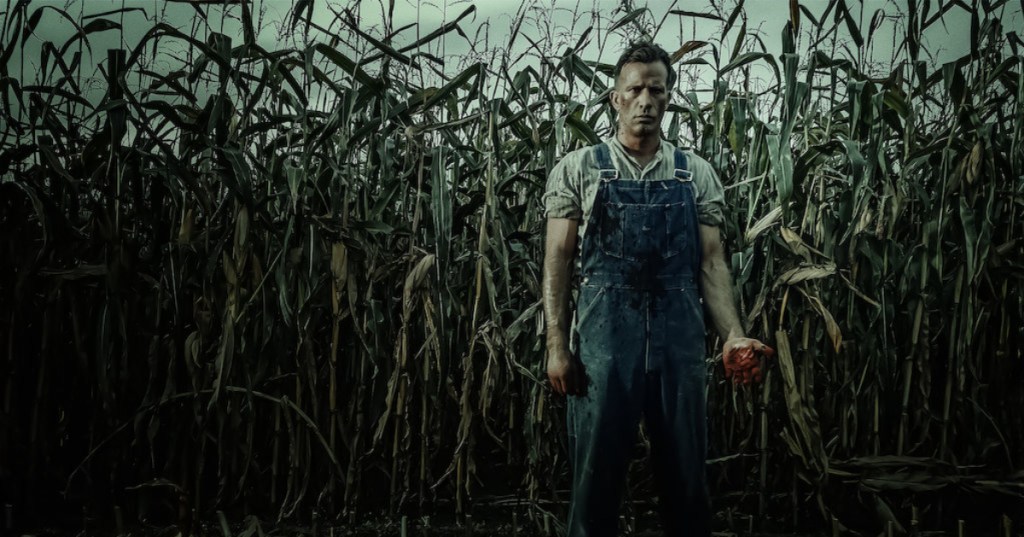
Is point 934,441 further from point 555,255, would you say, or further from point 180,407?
point 180,407

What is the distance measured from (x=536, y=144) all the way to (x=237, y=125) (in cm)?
95

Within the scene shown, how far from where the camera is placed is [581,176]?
192 cm

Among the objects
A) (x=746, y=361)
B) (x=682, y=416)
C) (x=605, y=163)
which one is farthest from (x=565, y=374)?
(x=605, y=163)

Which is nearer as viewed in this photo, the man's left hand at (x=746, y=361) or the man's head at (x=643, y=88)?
the man's left hand at (x=746, y=361)

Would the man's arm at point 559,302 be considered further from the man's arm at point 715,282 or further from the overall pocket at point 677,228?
the man's arm at point 715,282

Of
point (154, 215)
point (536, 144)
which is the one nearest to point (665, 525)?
point (536, 144)

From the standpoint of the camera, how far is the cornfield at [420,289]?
2.37m

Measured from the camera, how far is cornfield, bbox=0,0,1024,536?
2365 millimetres

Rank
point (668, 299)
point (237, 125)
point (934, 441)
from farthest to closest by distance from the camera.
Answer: point (934, 441) → point (237, 125) → point (668, 299)

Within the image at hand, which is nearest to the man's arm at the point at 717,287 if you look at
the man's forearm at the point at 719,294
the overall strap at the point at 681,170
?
the man's forearm at the point at 719,294

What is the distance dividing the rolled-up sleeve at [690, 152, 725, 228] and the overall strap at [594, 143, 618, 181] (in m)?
0.21

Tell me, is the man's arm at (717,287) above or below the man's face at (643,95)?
below

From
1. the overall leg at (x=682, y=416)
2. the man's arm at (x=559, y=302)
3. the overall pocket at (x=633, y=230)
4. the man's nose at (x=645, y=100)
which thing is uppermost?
the man's nose at (x=645, y=100)

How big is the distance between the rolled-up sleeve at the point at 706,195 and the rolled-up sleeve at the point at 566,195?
293 millimetres
